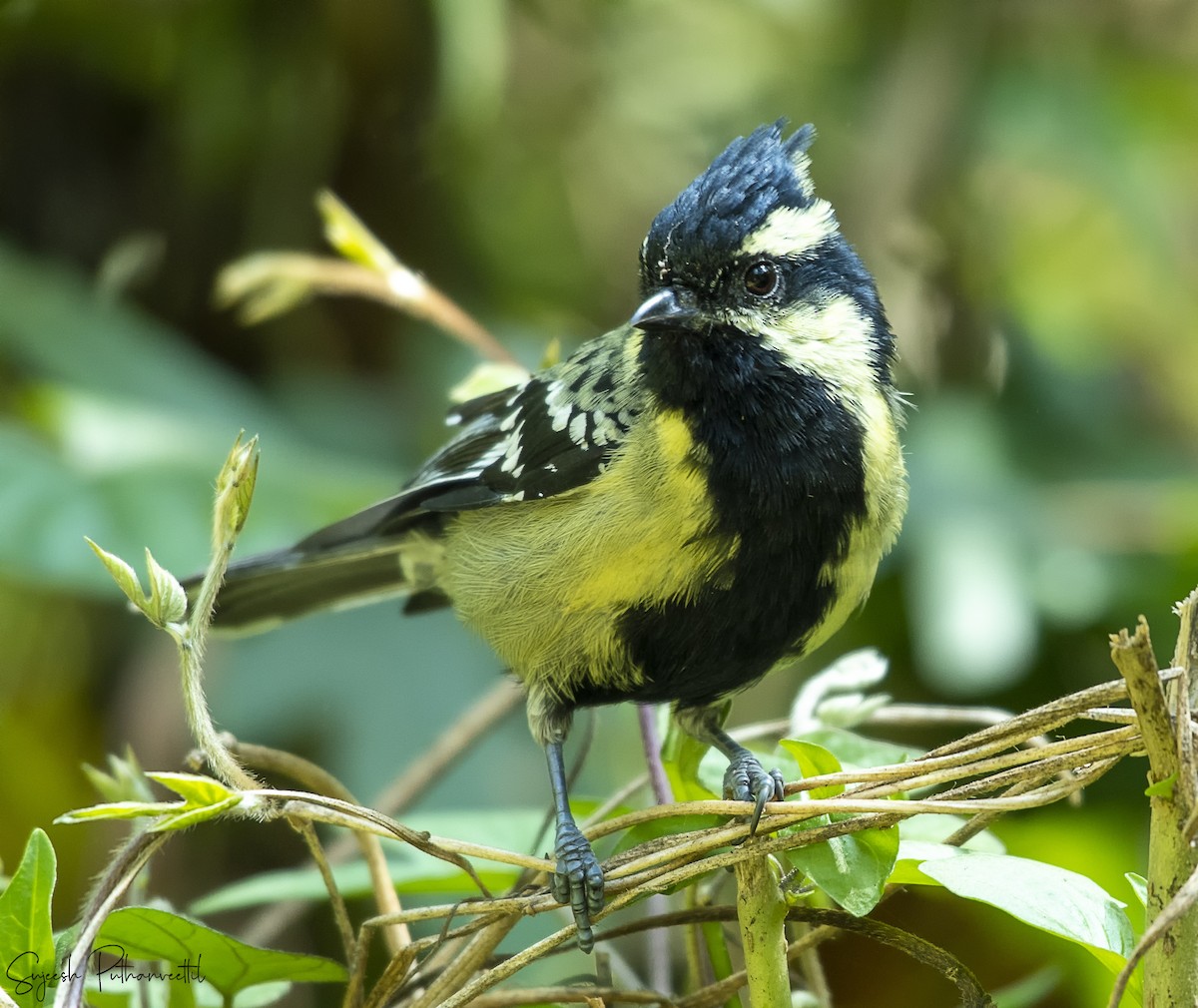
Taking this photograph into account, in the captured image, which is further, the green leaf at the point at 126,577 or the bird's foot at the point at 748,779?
the bird's foot at the point at 748,779

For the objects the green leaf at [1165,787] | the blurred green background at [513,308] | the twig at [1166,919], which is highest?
the blurred green background at [513,308]

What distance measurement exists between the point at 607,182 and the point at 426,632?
168 cm

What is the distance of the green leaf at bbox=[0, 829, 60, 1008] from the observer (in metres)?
1.14

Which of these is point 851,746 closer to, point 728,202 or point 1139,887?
point 1139,887

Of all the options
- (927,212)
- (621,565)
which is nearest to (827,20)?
(927,212)

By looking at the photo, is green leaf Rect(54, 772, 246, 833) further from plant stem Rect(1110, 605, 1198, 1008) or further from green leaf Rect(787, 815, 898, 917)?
plant stem Rect(1110, 605, 1198, 1008)

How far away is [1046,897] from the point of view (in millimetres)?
1131

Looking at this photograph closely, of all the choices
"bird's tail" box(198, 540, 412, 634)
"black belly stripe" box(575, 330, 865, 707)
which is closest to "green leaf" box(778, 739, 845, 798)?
"black belly stripe" box(575, 330, 865, 707)

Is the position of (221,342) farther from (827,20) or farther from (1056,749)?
(1056,749)

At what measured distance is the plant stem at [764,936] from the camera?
1.21 meters

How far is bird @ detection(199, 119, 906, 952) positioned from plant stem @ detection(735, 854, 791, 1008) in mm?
292

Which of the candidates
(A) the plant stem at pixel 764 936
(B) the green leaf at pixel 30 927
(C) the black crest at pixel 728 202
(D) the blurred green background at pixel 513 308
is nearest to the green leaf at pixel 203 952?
(B) the green leaf at pixel 30 927

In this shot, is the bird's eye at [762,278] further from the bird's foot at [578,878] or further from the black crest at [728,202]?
the bird's foot at [578,878]

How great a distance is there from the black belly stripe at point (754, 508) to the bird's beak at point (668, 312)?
31 mm
